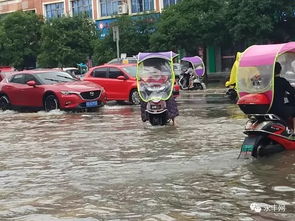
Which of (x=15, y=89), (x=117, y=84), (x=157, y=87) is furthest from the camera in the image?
(x=117, y=84)

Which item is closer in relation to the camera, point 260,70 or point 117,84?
point 260,70

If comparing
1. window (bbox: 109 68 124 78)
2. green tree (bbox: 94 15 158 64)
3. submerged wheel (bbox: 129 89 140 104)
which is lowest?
submerged wheel (bbox: 129 89 140 104)

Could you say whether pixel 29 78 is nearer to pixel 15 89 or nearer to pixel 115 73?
pixel 15 89

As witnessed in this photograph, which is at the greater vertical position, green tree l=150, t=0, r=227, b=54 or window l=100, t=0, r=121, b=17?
window l=100, t=0, r=121, b=17

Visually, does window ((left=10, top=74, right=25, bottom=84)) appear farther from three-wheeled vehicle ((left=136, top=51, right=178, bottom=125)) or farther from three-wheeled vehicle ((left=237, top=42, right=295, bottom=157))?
three-wheeled vehicle ((left=237, top=42, right=295, bottom=157))

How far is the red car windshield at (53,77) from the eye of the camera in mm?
19783

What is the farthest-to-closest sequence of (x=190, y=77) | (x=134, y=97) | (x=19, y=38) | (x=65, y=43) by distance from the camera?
1. (x=19, y=38)
2. (x=65, y=43)
3. (x=190, y=77)
4. (x=134, y=97)

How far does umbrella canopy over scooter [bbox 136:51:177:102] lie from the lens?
1330cm

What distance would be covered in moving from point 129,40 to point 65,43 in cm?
575

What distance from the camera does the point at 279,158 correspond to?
8508 mm

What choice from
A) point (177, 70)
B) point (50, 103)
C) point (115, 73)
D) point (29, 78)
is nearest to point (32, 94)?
point (29, 78)

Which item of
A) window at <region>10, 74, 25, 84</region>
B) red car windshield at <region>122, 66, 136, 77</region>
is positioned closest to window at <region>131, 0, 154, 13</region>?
red car windshield at <region>122, 66, 136, 77</region>

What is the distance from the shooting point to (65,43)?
138 ft

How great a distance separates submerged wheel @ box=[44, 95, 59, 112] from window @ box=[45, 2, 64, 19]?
37630 millimetres
